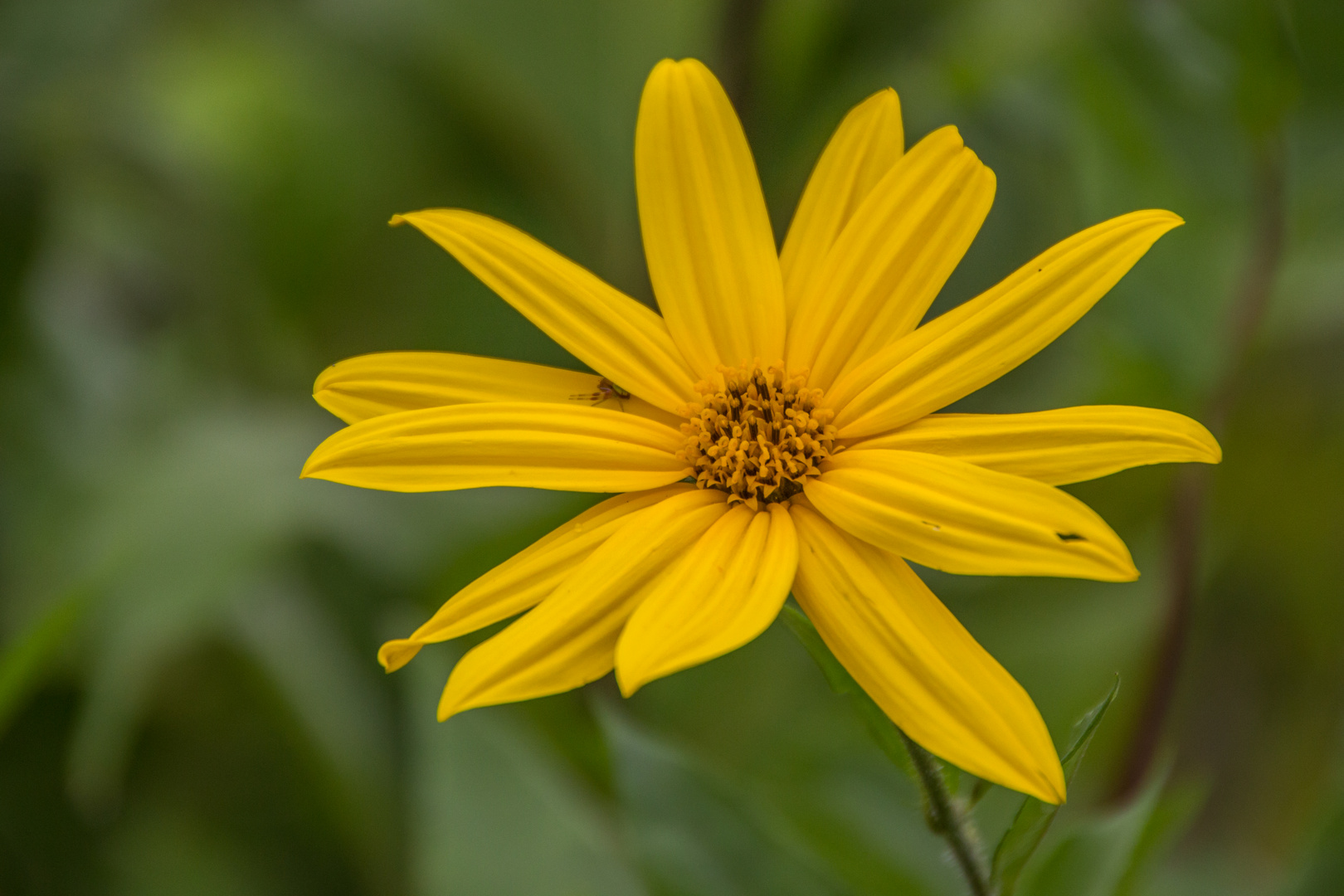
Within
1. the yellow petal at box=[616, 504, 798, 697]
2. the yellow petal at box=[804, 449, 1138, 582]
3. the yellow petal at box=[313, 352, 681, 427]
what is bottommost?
the yellow petal at box=[616, 504, 798, 697]

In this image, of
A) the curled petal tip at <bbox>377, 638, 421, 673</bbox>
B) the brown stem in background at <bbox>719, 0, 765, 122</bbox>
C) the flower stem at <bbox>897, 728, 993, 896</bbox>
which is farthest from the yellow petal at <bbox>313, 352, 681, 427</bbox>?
the brown stem in background at <bbox>719, 0, 765, 122</bbox>

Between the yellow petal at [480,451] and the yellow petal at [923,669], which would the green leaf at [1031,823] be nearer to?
the yellow petal at [923,669]

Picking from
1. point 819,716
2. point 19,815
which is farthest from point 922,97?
point 19,815

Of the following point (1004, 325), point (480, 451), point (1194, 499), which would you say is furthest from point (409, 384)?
point (1194, 499)

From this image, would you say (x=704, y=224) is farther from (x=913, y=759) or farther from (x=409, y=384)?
(x=913, y=759)

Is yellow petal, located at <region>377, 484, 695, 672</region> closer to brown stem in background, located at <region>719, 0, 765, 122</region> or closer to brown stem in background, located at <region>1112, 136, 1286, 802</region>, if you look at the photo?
brown stem in background, located at <region>1112, 136, 1286, 802</region>

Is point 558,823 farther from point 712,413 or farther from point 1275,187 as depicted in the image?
point 1275,187

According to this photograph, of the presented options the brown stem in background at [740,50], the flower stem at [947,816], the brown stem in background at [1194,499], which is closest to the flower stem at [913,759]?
the flower stem at [947,816]
